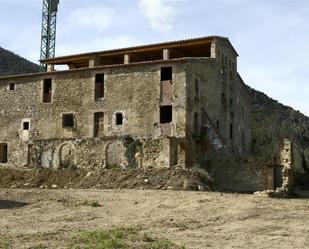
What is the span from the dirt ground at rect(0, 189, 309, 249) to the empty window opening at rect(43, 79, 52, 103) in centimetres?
1614

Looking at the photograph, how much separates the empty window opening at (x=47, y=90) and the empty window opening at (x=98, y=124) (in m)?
4.57

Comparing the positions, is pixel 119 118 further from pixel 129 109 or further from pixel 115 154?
pixel 115 154

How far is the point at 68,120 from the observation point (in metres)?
38.4

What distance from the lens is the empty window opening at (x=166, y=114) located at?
34.9m

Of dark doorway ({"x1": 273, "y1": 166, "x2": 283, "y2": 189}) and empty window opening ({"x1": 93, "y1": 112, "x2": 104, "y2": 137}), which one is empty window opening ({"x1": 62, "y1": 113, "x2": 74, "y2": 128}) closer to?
empty window opening ({"x1": 93, "y1": 112, "x2": 104, "y2": 137})

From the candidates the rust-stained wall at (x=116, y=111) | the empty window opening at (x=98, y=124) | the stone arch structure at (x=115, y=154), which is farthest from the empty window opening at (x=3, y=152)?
the stone arch structure at (x=115, y=154)

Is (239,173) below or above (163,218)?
above

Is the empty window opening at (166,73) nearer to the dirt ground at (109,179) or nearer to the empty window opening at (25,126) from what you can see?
the dirt ground at (109,179)

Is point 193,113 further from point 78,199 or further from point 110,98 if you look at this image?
point 78,199

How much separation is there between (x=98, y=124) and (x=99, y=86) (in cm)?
281

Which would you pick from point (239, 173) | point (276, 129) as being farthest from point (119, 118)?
point (276, 129)

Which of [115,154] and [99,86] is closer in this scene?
[115,154]

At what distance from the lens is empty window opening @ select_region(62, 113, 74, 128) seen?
125 feet

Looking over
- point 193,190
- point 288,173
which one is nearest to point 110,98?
point 193,190
